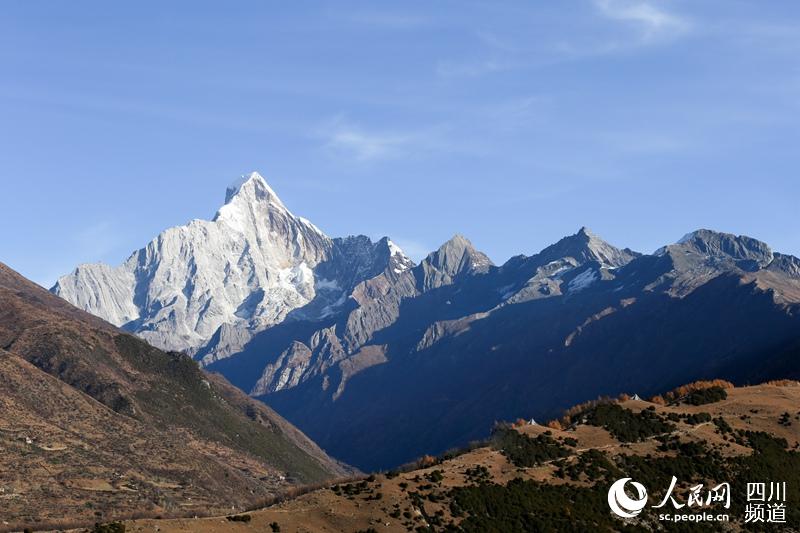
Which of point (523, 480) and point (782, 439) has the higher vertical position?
point (782, 439)

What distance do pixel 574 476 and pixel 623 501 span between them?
836 centimetres

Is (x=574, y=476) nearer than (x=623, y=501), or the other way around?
(x=623, y=501)

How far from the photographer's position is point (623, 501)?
149500 mm

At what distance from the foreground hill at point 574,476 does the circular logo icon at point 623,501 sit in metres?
1.07

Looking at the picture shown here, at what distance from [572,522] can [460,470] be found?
20160mm

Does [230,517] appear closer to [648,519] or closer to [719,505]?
[648,519]

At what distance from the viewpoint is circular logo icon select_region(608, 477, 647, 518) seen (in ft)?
486

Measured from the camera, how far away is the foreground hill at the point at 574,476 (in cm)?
13588

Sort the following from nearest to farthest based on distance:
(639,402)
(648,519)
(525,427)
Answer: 1. (648,519)
2. (525,427)
3. (639,402)

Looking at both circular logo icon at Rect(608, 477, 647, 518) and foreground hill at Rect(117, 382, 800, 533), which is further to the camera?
circular logo icon at Rect(608, 477, 647, 518)

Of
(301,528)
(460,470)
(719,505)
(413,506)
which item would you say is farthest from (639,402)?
(301,528)

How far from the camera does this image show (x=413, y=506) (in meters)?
139

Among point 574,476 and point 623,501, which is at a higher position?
point 574,476

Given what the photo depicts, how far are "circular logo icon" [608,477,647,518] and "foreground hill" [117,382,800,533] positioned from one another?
1.07 meters
